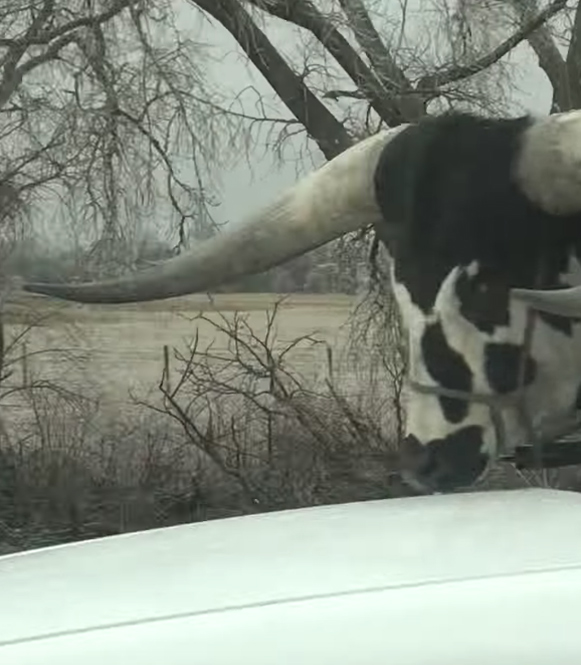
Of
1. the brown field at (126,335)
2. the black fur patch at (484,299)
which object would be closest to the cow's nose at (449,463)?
the black fur patch at (484,299)

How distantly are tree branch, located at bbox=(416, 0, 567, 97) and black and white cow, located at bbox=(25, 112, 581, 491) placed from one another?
421 centimetres

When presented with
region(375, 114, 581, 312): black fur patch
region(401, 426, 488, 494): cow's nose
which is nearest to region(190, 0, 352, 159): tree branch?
region(375, 114, 581, 312): black fur patch

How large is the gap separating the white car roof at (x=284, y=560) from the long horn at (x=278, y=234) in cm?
182

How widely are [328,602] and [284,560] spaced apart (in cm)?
24

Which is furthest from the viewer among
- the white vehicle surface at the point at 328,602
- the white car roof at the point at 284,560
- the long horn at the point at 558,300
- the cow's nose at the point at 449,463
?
the cow's nose at the point at 449,463

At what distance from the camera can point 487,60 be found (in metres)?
8.29

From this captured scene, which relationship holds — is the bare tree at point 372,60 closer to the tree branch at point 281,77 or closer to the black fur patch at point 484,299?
the tree branch at point 281,77

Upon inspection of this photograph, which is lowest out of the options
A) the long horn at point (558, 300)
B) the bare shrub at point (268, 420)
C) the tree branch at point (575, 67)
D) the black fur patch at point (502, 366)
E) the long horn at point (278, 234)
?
the bare shrub at point (268, 420)

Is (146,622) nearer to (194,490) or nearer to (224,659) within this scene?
(224,659)

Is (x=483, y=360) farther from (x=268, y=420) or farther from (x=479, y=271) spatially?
(x=268, y=420)

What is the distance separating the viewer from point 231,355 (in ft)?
26.6

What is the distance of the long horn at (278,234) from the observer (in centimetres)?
432

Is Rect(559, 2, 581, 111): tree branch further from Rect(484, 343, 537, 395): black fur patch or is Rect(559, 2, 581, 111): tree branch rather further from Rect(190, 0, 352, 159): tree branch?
Rect(484, 343, 537, 395): black fur patch

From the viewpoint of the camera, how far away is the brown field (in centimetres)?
797
